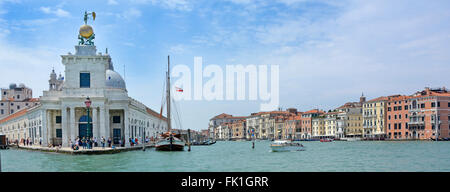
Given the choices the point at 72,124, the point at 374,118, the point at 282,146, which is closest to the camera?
the point at 72,124

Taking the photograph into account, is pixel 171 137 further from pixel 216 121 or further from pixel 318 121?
pixel 216 121

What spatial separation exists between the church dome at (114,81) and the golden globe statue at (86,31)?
7.16 meters

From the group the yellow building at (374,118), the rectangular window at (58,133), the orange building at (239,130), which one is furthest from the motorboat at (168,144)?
the orange building at (239,130)

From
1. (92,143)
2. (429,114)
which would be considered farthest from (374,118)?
(92,143)

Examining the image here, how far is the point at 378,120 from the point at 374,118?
132 centimetres

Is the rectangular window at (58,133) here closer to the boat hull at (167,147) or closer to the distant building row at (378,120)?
the boat hull at (167,147)

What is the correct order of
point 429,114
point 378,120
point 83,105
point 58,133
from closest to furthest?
1. point 83,105
2. point 58,133
3. point 429,114
4. point 378,120

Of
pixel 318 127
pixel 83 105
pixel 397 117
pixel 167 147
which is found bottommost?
pixel 318 127

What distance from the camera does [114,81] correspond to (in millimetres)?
44500

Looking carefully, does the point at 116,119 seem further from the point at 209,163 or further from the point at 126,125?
the point at 209,163

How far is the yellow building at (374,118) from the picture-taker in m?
83.1

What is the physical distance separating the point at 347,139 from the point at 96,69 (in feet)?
205

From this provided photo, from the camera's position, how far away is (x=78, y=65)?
37875mm

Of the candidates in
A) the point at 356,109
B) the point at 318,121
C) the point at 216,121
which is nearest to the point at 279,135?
the point at 318,121
